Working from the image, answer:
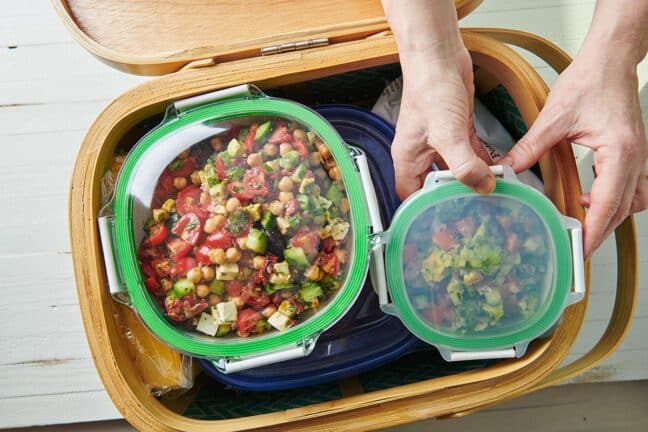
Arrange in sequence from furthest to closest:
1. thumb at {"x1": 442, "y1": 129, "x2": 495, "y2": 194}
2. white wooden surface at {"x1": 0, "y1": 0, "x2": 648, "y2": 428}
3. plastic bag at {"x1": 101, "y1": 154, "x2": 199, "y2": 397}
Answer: white wooden surface at {"x1": 0, "y1": 0, "x2": 648, "y2": 428}, plastic bag at {"x1": 101, "y1": 154, "x2": 199, "y2": 397}, thumb at {"x1": 442, "y1": 129, "x2": 495, "y2": 194}

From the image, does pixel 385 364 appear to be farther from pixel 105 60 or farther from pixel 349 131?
pixel 105 60

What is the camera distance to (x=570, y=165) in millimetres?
867

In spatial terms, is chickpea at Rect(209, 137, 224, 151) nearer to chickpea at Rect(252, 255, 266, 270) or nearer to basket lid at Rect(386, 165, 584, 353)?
chickpea at Rect(252, 255, 266, 270)

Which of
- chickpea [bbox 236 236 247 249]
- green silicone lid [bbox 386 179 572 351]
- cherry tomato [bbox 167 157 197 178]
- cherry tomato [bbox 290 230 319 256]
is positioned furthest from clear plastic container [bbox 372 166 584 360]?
cherry tomato [bbox 167 157 197 178]

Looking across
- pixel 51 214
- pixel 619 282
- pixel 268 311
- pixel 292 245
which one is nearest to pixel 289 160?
pixel 292 245

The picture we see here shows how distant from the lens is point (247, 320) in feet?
2.77

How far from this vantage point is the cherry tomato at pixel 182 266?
2.75 ft

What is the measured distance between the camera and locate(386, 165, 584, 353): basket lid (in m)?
0.83

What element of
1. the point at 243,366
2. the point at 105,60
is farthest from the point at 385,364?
the point at 105,60

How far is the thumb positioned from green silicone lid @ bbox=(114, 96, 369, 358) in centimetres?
14

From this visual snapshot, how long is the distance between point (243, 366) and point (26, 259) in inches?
27.5

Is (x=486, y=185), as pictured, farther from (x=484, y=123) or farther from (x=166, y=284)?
(x=166, y=284)

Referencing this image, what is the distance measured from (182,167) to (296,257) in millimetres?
224

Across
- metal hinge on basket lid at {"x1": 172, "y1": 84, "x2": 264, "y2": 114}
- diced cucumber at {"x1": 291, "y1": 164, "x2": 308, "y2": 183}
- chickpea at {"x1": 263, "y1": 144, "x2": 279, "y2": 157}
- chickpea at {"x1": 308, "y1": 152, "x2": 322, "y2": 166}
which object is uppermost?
metal hinge on basket lid at {"x1": 172, "y1": 84, "x2": 264, "y2": 114}
